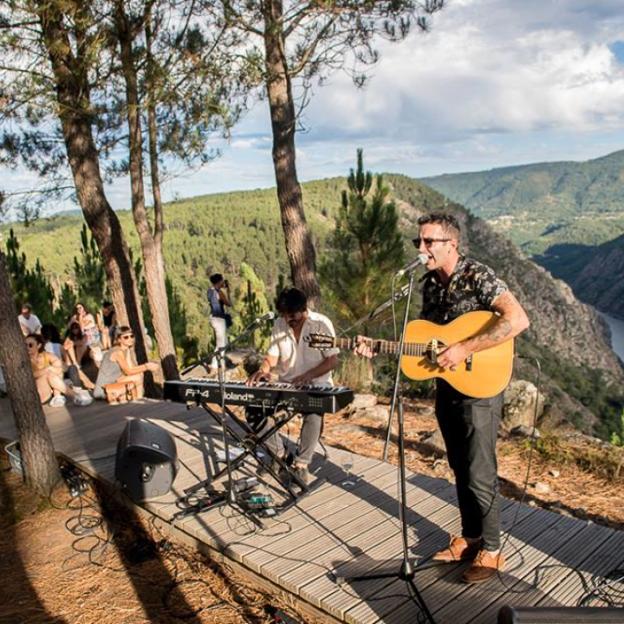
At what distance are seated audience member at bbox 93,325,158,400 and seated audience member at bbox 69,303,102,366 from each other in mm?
2366

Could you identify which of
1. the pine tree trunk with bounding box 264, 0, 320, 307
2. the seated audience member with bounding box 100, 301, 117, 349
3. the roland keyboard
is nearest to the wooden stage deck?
the roland keyboard

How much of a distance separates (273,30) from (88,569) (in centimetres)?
576

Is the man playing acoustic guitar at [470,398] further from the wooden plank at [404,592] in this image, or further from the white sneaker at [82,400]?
the white sneaker at [82,400]

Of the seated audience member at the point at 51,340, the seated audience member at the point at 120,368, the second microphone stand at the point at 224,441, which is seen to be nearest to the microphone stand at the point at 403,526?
the second microphone stand at the point at 224,441

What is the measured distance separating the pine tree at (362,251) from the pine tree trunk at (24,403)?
8176mm

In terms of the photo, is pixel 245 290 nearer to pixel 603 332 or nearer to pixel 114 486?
pixel 114 486

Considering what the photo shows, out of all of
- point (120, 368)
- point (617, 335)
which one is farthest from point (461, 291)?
point (617, 335)

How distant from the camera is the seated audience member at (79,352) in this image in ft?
31.4

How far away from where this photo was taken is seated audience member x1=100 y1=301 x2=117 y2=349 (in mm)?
10812

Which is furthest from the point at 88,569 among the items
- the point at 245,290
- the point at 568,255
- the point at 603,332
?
the point at 568,255

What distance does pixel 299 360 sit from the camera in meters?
4.45

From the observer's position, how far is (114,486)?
4859mm

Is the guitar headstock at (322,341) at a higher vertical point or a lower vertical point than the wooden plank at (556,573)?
higher

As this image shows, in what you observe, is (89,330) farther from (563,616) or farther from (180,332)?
(563,616)
